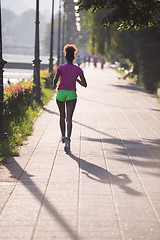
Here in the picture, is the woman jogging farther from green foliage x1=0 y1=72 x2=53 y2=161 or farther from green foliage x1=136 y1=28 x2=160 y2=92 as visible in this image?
green foliage x1=136 y1=28 x2=160 y2=92

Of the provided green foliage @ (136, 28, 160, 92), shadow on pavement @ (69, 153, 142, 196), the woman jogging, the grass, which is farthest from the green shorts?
green foliage @ (136, 28, 160, 92)

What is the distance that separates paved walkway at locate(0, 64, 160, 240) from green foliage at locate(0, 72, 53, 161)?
244 millimetres

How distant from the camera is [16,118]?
36.8ft

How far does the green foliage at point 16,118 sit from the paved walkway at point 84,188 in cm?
24

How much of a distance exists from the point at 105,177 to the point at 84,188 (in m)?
0.66

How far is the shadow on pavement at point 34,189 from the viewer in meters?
4.46

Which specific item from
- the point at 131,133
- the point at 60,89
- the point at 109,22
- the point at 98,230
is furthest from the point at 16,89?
the point at 98,230

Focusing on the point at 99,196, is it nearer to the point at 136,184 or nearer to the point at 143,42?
the point at 136,184

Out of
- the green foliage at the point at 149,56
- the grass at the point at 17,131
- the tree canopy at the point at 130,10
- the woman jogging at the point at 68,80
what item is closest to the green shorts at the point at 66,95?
the woman jogging at the point at 68,80

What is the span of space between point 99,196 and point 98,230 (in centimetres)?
113

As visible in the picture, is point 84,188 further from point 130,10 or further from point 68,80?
point 130,10

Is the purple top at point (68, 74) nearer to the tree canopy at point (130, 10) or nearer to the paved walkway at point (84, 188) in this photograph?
the paved walkway at point (84, 188)

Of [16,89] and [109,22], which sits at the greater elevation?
[109,22]

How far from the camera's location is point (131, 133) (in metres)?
10.4
